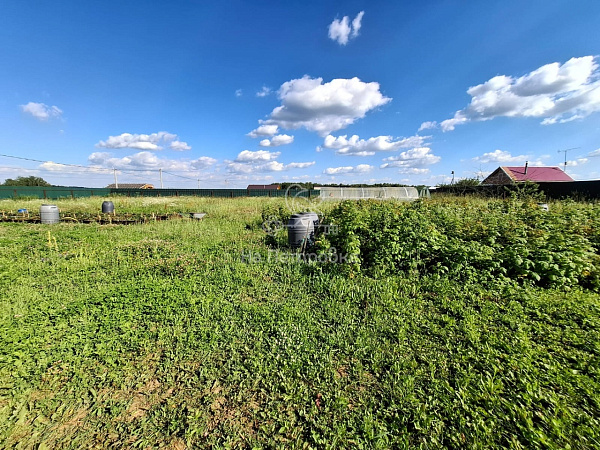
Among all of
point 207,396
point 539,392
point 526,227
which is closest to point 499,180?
point 526,227

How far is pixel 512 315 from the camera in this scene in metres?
2.99

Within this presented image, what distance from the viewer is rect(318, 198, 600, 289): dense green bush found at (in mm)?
3713

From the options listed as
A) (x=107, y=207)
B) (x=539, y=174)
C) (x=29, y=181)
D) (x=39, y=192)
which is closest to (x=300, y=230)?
(x=107, y=207)

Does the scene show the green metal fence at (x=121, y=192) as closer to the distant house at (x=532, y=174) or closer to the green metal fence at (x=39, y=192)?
the green metal fence at (x=39, y=192)

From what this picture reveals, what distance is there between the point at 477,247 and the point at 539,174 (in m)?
34.8

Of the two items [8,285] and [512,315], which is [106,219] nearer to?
[8,285]

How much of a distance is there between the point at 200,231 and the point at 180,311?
5.34 meters

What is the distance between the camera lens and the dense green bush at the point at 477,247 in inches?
146

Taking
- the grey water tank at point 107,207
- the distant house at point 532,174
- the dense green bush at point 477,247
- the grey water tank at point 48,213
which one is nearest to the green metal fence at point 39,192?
the grey water tank at point 107,207

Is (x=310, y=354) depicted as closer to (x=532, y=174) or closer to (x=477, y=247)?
(x=477, y=247)

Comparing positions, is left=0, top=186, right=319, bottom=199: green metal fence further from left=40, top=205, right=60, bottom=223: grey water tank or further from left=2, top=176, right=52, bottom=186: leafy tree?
left=2, top=176, right=52, bottom=186: leafy tree

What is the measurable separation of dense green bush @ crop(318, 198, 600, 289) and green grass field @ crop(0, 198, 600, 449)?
4cm

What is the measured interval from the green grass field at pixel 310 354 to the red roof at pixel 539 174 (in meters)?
31.3

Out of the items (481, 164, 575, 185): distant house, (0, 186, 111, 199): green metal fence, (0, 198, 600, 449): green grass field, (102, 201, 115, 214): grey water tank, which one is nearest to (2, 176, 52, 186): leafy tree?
(0, 186, 111, 199): green metal fence
